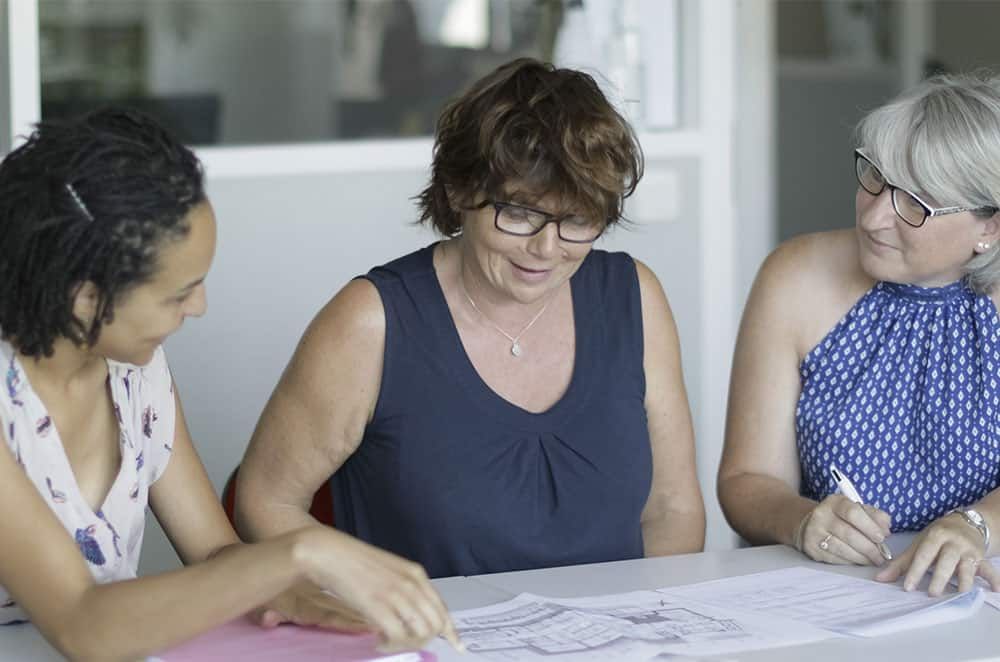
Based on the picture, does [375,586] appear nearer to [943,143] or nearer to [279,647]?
[279,647]

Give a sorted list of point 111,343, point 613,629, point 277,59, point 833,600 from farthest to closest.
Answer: point 277,59, point 833,600, point 613,629, point 111,343

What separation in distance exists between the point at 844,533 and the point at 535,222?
1.84ft

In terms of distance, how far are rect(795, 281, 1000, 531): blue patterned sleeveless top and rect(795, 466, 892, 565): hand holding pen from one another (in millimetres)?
234

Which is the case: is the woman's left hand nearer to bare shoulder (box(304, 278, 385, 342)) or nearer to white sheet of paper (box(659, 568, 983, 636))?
white sheet of paper (box(659, 568, 983, 636))

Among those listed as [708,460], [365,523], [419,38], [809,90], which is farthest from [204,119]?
[365,523]

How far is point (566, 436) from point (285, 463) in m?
0.38

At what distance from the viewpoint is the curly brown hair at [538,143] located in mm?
1886

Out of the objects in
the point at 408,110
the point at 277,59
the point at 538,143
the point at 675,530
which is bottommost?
the point at 675,530

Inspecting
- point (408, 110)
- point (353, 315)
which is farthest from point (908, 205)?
point (408, 110)

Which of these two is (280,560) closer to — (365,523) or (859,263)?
(365,523)

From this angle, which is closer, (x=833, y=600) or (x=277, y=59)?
(x=833, y=600)

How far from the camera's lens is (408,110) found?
5.74m

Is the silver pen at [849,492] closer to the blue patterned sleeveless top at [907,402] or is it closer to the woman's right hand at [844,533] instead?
the woman's right hand at [844,533]

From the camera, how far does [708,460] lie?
334 cm
